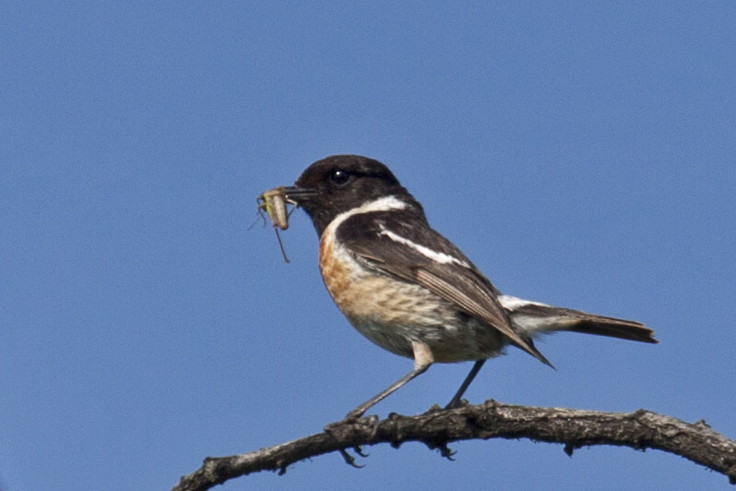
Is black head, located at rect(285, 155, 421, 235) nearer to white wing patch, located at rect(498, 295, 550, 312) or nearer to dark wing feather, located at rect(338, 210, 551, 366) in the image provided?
dark wing feather, located at rect(338, 210, 551, 366)

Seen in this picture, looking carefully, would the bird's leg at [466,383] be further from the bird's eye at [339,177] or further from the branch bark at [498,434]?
the bird's eye at [339,177]

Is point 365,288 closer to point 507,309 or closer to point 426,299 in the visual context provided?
point 426,299

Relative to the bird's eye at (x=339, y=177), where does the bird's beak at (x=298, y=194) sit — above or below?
below

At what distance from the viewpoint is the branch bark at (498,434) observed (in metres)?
5.26

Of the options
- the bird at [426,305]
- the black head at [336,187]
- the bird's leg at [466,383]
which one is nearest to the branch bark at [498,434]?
the bird at [426,305]

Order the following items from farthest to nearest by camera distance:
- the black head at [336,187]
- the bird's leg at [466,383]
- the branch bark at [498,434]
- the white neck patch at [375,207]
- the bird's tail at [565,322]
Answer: the black head at [336,187] < the white neck patch at [375,207] < the bird's leg at [466,383] < the bird's tail at [565,322] < the branch bark at [498,434]

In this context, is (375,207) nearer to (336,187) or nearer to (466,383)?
(336,187)

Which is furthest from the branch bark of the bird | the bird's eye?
the bird's eye

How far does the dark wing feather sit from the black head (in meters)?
0.43

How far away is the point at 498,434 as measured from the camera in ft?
19.8

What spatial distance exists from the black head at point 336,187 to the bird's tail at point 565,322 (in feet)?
5.67

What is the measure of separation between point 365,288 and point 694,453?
3.25 meters

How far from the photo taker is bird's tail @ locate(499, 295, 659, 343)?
24.7ft

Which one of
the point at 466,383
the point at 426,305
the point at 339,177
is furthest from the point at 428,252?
the point at 339,177
